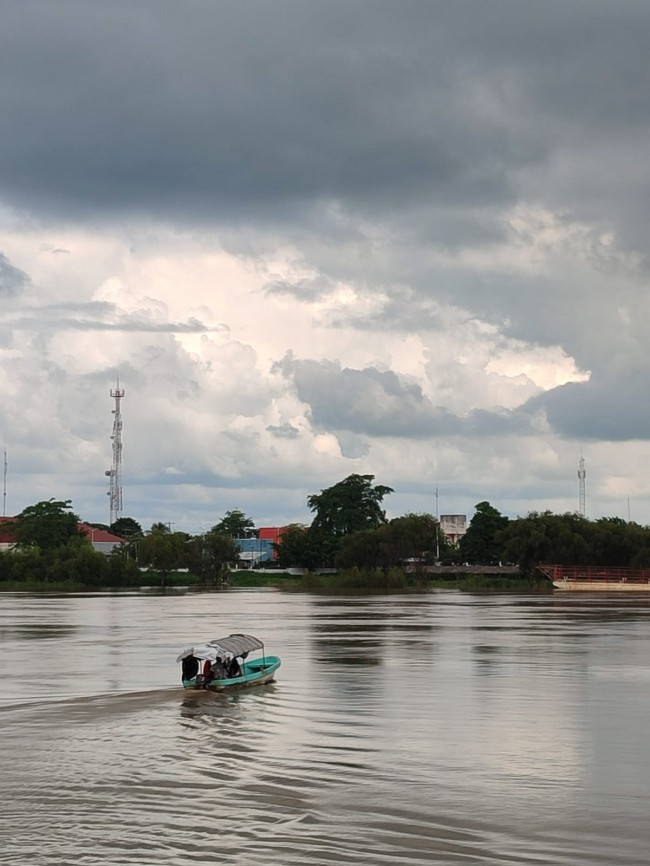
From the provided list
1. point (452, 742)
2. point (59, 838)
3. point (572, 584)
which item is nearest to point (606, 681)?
point (452, 742)

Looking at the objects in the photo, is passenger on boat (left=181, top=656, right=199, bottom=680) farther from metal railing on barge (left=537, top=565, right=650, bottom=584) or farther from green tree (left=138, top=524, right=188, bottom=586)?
green tree (left=138, top=524, right=188, bottom=586)

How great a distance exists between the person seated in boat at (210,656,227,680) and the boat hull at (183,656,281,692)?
0.16m

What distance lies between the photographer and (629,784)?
61.9 feet

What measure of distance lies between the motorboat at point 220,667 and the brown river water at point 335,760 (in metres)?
0.47

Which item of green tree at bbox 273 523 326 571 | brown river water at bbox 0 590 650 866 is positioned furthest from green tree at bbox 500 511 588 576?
brown river water at bbox 0 590 650 866

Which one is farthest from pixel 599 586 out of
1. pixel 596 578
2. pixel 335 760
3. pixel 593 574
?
pixel 335 760

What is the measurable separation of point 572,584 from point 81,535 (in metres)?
79.3

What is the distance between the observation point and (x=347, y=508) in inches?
7367

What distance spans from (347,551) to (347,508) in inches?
1438

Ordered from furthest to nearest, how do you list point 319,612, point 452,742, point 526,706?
point 319,612 < point 526,706 < point 452,742

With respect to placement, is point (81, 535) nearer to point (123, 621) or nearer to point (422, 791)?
point (123, 621)

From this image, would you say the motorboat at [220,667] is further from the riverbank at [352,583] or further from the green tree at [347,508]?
the green tree at [347,508]

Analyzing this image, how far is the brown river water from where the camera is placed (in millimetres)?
15172

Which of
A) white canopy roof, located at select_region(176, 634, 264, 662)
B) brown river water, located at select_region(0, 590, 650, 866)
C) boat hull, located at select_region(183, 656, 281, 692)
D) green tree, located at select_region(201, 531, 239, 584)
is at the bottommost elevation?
brown river water, located at select_region(0, 590, 650, 866)
